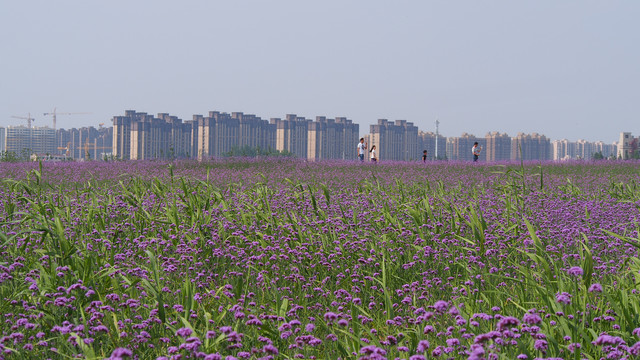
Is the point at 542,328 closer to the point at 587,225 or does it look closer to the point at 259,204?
the point at 587,225

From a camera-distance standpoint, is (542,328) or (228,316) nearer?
(542,328)

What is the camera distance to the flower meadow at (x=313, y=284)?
3.07m

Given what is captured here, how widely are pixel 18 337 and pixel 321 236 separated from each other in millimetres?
3024

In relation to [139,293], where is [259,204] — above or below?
above

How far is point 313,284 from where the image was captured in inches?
189

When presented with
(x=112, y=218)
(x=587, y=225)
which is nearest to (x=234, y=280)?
(x=112, y=218)

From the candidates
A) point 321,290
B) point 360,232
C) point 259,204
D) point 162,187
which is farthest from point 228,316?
point 162,187

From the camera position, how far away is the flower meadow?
3070 millimetres

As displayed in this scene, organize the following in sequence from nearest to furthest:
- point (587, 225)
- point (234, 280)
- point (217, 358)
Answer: point (217, 358) < point (234, 280) < point (587, 225)

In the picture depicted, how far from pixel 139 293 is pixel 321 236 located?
189 centimetres

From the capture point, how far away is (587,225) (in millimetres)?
6785

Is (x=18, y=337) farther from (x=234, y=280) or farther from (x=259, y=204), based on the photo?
(x=259, y=204)

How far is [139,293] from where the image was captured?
14.2ft

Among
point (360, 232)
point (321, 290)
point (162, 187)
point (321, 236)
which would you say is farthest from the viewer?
point (162, 187)
